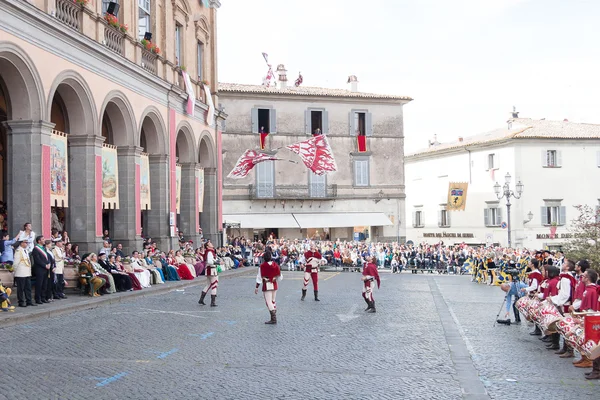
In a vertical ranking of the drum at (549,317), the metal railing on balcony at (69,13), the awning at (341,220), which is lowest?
the drum at (549,317)

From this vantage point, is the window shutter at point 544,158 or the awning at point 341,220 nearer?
the awning at point 341,220

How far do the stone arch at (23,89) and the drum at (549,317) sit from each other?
13.0 meters

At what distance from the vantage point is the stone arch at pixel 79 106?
2095 cm

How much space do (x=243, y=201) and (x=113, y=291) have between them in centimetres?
2994

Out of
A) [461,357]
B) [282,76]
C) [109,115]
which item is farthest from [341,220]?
[461,357]

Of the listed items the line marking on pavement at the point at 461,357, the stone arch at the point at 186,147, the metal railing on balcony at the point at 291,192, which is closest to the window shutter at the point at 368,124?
the metal railing on balcony at the point at 291,192

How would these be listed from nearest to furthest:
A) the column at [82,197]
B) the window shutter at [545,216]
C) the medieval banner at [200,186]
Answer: the column at [82,197]
the medieval banner at [200,186]
the window shutter at [545,216]

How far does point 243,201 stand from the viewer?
49594mm

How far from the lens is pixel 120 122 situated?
80.9 ft

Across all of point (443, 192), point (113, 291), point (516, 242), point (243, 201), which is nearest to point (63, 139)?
point (113, 291)

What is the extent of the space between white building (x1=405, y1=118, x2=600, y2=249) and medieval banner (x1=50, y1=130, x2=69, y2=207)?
4048 centimetres

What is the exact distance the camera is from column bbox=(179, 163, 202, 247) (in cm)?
3219

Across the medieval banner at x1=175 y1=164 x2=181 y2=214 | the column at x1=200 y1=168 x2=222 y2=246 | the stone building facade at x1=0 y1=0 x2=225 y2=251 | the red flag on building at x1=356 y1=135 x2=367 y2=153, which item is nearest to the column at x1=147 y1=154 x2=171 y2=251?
the stone building facade at x1=0 y1=0 x2=225 y2=251

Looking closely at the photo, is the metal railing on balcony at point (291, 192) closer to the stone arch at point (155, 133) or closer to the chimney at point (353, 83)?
the chimney at point (353, 83)
